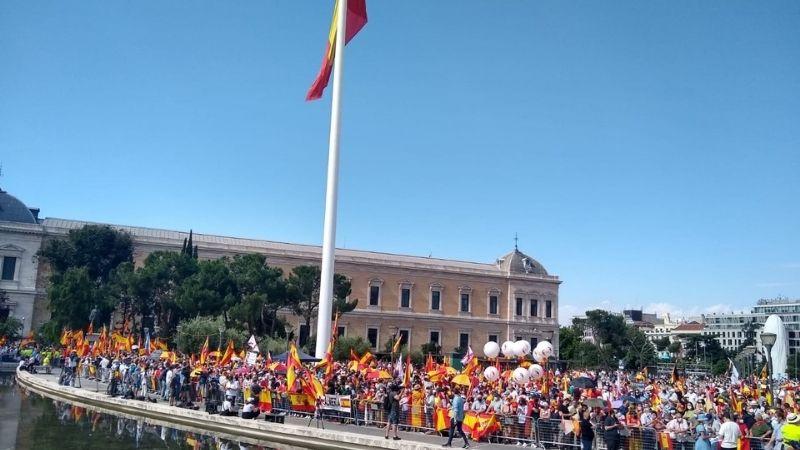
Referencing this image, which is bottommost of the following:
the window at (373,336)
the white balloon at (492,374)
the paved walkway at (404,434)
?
the paved walkway at (404,434)

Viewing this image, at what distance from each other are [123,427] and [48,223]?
4414 centimetres

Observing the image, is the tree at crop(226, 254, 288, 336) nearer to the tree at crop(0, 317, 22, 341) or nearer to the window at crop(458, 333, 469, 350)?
the tree at crop(0, 317, 22, 341)

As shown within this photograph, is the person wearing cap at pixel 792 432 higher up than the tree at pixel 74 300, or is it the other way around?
the tree at pixel 74 300

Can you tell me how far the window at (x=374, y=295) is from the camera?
58250mm

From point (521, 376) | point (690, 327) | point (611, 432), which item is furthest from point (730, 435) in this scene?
point (690, 327)

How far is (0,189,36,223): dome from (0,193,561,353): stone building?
0.39ft

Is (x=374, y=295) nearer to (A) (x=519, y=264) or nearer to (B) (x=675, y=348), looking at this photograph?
(A) (x=519, y=264)

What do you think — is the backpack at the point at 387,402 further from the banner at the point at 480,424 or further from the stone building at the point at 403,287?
the stone building at the point at 403,287

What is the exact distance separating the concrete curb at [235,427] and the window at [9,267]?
3273cm

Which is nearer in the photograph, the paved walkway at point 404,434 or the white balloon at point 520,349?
the paved walkway at point 404,434

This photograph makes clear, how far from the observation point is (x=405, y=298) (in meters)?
59.7

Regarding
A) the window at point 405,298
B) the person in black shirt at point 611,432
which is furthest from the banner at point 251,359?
the window at point 405,298

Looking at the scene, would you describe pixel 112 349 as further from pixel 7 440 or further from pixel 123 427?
pixel 7 440

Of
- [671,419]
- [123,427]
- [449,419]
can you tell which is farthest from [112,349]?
[671,419]
